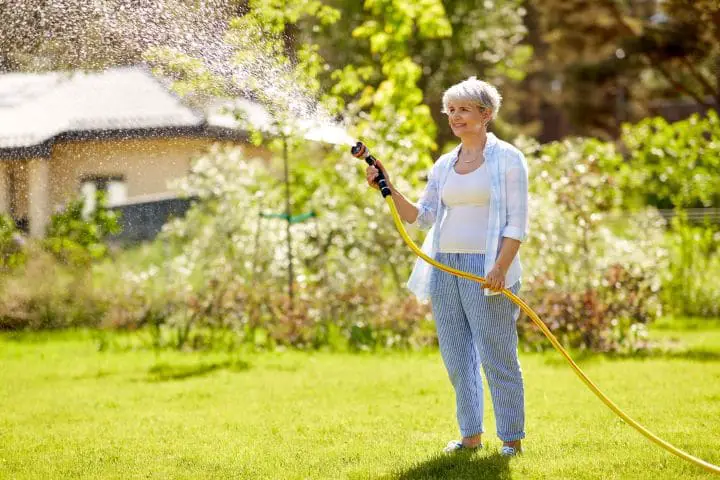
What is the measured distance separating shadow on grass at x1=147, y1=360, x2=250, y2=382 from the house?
1796 millimetres

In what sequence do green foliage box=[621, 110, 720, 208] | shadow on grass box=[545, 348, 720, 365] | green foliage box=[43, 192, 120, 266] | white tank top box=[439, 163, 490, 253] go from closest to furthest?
Result: white tank top box=[439, 163, 490, 253]
shadow on grass box=[545, 348, 720, 365]
green foliage box=[43, 192, 120, 266]
green foliage box=[621, 110, 720, 208]

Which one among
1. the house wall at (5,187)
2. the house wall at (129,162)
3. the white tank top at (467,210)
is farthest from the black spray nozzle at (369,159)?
the house wall at (129,162)

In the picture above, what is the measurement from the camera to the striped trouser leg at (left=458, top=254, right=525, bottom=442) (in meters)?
4.48

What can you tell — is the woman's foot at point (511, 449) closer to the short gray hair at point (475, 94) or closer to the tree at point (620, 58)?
the short gray hair at point (475, 94)

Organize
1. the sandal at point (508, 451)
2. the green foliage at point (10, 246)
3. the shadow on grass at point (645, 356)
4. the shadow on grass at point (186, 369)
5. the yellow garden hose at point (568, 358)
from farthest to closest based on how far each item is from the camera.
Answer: the green foliage at point (10, 246), the shadow on grass at point (645, 356), the shadow on grass at point (186, 369), the sandal at point (508, 451), the yellow garden hose at point (568, 358)

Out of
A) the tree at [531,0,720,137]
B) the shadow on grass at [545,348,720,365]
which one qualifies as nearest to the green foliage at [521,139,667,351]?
the shadow on grass at [545,348,720,365]

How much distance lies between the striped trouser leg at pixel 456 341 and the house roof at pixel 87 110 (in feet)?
12.6

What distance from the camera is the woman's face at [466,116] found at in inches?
174

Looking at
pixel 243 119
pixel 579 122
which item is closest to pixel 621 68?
pixel 579 122

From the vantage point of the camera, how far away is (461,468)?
4.39 meters

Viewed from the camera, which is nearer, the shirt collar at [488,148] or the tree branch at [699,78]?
the shirt collar at [488,148]

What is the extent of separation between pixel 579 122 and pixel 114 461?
22.7 meters

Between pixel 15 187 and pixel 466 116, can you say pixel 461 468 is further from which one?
pixel 15 187

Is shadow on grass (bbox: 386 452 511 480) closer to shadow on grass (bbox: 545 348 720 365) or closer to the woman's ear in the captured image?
the woman's ear
